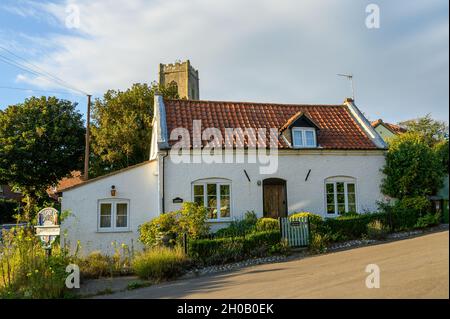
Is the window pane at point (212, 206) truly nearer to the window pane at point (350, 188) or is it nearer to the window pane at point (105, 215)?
the window pane at point (105, 215)

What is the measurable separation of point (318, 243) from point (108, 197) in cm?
865

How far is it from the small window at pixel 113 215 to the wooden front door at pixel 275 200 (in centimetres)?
602

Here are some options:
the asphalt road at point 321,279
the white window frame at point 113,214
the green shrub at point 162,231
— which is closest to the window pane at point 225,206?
the green shrub at point 162,231

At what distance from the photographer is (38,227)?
11227 millimetres

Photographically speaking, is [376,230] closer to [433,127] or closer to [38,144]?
[433,127]

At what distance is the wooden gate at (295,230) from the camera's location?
1371 cm

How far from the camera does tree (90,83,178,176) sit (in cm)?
2752

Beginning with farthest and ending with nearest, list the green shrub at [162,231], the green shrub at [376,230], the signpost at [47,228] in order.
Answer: the green shrub at [376,230]
the green shrub at [162,231]
the signpost at [47,228]

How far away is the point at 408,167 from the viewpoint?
16.8 m

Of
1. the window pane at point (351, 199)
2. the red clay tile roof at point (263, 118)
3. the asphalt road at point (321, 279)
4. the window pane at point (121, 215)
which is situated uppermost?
the red clay tile roof at point (263, 118)

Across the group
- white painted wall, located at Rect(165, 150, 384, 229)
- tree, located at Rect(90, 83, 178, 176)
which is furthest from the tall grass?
tree, located at Rect(90, 83, 178, 176)

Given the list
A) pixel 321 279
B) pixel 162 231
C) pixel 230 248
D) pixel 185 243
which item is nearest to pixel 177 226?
pixel 162 231

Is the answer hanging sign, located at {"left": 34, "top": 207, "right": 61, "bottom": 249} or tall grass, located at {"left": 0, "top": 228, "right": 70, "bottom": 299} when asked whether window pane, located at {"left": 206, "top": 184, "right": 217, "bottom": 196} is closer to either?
hanging sign, located at {"left": 34, "top": 207, "right": 61, "bottom": 249}

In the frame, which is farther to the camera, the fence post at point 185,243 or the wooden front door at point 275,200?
the wooden front door at point 275,200
